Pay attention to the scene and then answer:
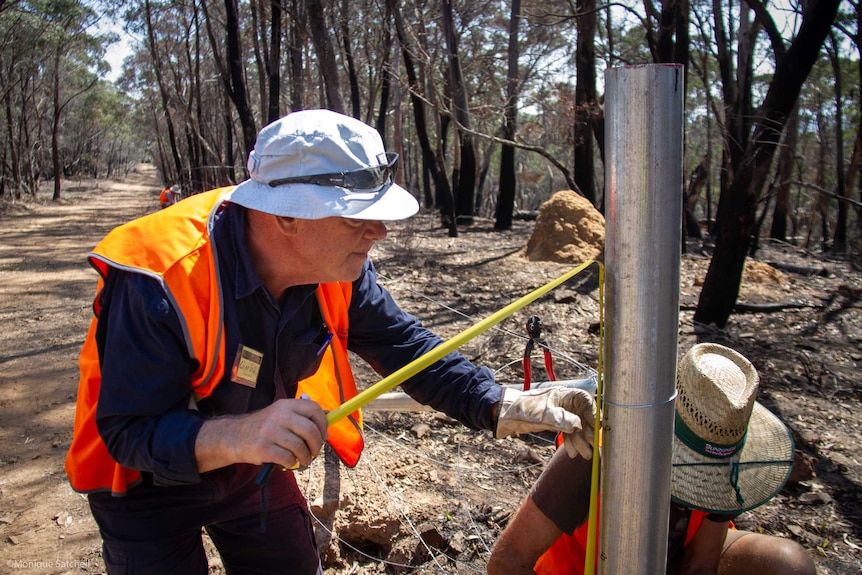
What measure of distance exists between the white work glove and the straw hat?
42cm

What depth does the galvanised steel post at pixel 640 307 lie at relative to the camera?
3.34 ft

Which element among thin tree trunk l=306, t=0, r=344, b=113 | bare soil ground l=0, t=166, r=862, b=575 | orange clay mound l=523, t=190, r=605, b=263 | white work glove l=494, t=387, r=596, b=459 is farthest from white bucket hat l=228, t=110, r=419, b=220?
thin tree trunk l=306, t=0, r=344, b=113

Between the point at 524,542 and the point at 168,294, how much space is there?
1.22 m

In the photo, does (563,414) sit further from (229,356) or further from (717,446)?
(229,356)

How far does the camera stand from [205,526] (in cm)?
191

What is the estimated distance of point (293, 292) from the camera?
6.00 feet

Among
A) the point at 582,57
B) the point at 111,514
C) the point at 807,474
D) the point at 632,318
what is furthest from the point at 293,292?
the point at 582,57

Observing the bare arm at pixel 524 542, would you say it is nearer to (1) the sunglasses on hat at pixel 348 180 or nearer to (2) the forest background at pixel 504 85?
(1) the sunglasses on hat at pixel 348 180

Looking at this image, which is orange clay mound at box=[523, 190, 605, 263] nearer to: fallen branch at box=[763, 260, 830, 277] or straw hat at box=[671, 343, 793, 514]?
fallen branch at box=[763, 260, 830, 277]

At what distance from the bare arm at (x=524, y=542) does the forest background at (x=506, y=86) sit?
1.52 meters

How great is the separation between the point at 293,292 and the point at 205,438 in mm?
509

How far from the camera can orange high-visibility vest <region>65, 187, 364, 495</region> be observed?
4.95 feet

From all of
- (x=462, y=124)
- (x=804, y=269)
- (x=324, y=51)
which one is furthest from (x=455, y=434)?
(x=462, y=124)

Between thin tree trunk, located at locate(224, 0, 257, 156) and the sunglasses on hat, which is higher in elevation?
thin tree trunk, located at locate(224, 0, 257, 156)
